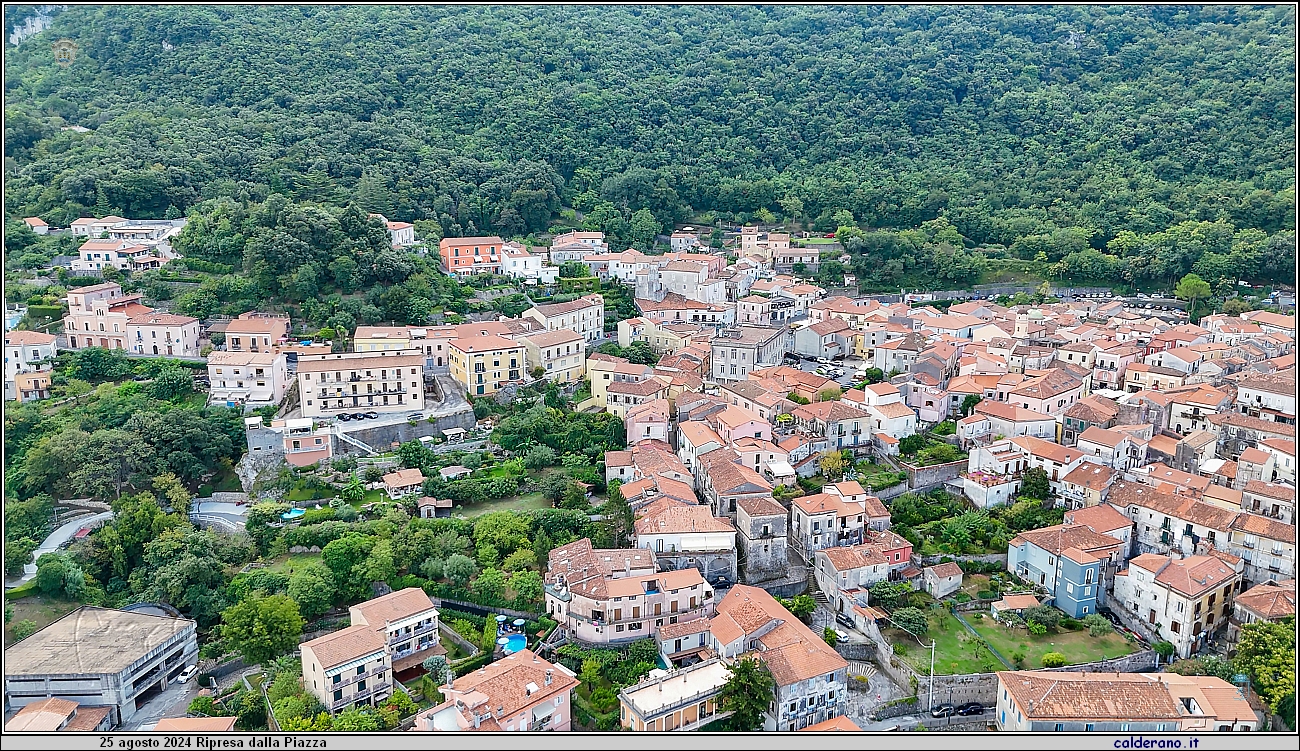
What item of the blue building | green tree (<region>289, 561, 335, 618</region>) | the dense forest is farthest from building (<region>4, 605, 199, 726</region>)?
the dense forest

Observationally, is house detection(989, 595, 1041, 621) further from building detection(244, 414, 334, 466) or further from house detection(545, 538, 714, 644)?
building detection(244, 414, 334, 466)

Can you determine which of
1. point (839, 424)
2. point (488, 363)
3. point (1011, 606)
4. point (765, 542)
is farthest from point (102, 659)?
point (1011, 606)

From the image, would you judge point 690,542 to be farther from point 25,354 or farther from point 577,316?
point 25,354

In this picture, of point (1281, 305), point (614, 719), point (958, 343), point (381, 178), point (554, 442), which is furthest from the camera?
point (381, 178)

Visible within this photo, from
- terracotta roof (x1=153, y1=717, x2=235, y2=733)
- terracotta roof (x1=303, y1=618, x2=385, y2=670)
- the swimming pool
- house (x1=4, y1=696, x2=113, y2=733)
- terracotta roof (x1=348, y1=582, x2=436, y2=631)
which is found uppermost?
terracotta roof (x1=348, y1=582, x2=436, y2=631)

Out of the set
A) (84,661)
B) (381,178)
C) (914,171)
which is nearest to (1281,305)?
(914,171)

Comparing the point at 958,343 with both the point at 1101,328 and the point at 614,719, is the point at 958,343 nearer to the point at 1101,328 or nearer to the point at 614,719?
the point at 1101,328
